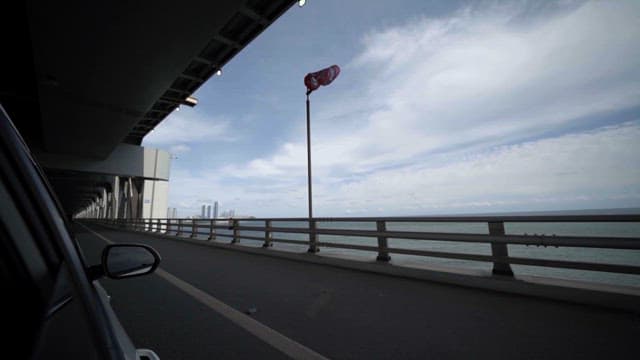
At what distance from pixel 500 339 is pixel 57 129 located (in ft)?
77.0

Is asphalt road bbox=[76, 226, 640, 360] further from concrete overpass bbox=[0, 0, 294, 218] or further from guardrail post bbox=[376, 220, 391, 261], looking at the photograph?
concrete overpass bbox=[0, 0, 294, 218]

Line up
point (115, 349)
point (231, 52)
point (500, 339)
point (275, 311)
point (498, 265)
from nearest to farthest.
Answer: point (115, 349), point (500, 339), point (275, 311), point (498, 265), point (231, 52)

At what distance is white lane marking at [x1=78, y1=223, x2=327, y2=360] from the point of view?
2.56 metres

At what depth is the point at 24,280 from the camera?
983 millimetres

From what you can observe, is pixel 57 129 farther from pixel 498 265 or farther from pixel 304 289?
pixel 498 265

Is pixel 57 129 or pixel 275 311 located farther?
pixel 57 129

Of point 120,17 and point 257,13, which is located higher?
point 257,13

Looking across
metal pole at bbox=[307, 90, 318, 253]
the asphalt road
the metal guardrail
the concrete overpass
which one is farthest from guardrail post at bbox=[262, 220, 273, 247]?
the concrete overpass

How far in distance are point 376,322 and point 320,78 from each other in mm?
10040

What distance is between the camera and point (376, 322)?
3.30 m

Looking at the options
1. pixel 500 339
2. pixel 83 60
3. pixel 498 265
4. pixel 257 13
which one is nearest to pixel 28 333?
pixel 500 339

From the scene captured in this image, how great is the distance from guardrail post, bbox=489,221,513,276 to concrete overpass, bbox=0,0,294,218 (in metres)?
7.70

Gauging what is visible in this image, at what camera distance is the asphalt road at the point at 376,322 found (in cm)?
260

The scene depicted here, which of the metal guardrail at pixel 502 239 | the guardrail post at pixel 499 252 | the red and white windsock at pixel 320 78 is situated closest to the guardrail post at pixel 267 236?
the metal guardrail at pixel 502 239
